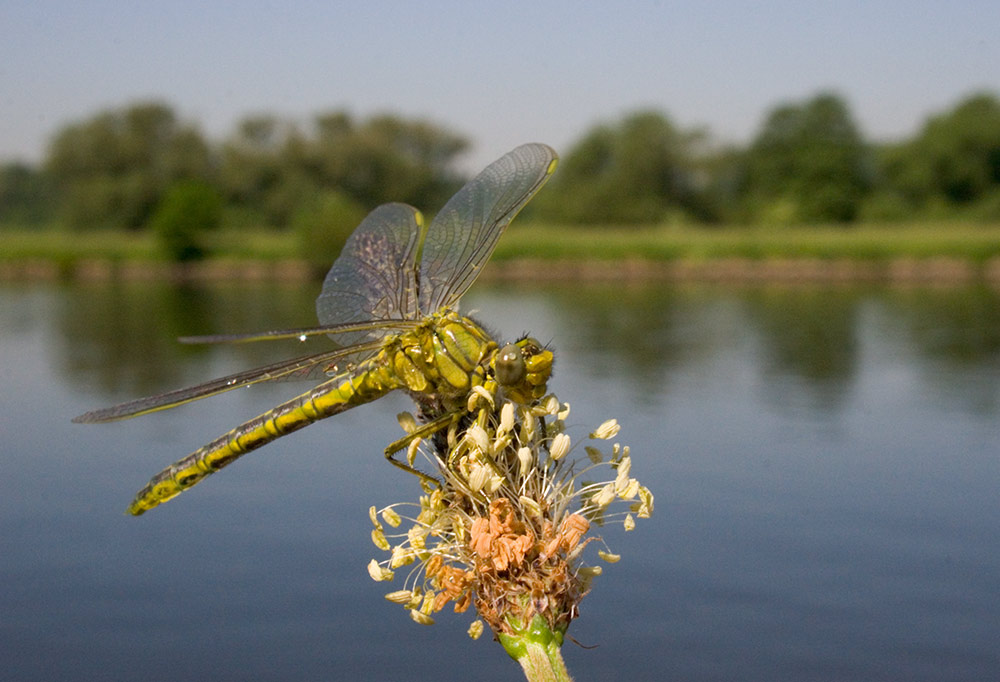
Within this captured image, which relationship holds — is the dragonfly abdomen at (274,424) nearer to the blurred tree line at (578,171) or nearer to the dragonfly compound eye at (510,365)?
the dragonfly compound eye at (510,365)

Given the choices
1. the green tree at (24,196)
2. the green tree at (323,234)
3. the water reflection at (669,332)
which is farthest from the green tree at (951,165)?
the green tree at (24,196)

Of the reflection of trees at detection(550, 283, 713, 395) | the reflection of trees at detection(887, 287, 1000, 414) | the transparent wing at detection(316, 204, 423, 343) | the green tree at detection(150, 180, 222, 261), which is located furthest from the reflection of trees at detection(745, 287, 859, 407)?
the green tree at detection(150, 180, 222, 261)

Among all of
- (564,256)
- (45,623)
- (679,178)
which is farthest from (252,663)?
(679,178)

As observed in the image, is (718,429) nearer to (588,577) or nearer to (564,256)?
(588,577)

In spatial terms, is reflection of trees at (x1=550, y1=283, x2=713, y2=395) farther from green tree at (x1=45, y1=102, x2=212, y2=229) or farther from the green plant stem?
green tree at (x1=45, y1=102, x2=212, y2=229)

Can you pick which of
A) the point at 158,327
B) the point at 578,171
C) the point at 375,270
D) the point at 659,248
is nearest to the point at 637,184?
the point at 578,171
